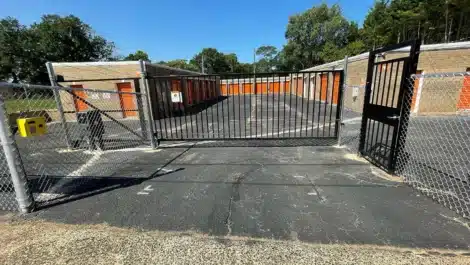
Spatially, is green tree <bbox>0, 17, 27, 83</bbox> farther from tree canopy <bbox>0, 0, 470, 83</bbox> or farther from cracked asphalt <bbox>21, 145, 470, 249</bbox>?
cracked asphalt <bbox>21, 145, 470, 249</bbox>

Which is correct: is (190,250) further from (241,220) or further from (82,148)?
(82,148)

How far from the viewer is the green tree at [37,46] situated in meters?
29.6

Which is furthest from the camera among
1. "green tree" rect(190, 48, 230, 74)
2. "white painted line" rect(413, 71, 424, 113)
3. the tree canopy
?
"green tree" rect(190, 48, 230, 74)

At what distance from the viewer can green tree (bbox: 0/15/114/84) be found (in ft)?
97.0

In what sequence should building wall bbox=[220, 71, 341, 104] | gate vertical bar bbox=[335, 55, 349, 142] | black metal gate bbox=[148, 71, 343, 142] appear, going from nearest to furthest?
1. gate vertical bar bbox=[335, 55, 349, 142]
2. black metal gate bbox=[148, 71, 343, 142]
3. building wall bbox=[220, 71, 341, 104]

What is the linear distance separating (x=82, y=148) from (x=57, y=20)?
4283 centimetres

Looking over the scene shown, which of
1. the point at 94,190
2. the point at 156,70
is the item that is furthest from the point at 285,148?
the point at 156,70

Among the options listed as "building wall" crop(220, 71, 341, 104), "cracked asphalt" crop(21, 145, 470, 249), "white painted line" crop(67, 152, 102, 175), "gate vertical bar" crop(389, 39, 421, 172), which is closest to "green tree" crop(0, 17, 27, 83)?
"building wall" crop(220, 71, 341, 104)

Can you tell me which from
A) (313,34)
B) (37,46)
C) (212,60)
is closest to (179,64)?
(212,60)

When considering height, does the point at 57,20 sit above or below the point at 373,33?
above

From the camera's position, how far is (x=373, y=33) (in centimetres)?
3212

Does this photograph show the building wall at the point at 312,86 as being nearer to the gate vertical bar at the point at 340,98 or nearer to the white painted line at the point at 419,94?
the gate vertical bar at the point at 340,98

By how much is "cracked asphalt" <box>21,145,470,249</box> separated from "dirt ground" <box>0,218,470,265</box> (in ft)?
0.36

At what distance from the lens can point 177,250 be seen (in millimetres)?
2029
